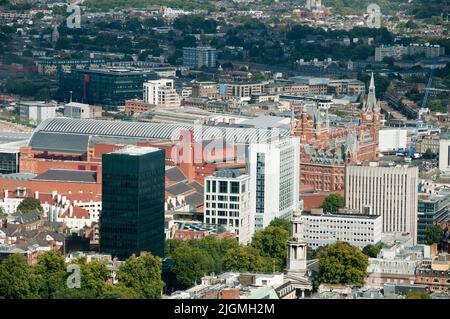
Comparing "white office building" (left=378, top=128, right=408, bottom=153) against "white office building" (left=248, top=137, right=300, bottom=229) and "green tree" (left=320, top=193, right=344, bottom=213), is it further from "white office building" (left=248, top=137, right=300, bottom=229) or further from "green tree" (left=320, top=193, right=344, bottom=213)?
"white office building" (left=248, top=137, right=300, bottom=229)

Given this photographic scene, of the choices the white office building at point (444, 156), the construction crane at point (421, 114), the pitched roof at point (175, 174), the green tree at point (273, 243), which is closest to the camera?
the green tree at point (273, 243)

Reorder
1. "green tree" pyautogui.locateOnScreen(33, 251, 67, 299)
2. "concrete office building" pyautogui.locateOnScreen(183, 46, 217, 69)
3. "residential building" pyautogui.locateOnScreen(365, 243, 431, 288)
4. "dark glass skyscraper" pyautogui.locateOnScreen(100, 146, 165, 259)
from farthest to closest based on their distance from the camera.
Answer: "concrete office building" pyautogui.locateOnScreen(183, 46, 217, 69) < "dark glass skyscraper" pyautogui.locateOnScreen(100, 146, 165, 259) < "residential building" pyautogui.locateOnScreen(365, 243, 431, 288) < "green tree" pyautogui.locateOnScreen(33, 251, 67, 299)

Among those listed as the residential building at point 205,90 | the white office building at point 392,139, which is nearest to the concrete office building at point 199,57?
the residential building at point 205,90

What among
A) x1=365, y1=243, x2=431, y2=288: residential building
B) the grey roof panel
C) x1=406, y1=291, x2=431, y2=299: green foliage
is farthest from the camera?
the grey roof panel

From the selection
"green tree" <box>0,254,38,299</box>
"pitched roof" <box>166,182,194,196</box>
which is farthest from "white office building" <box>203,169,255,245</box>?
"green tree" <box>0,254,38,299</box>

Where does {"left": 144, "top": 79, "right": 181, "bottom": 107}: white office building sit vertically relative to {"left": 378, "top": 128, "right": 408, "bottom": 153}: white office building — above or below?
above
